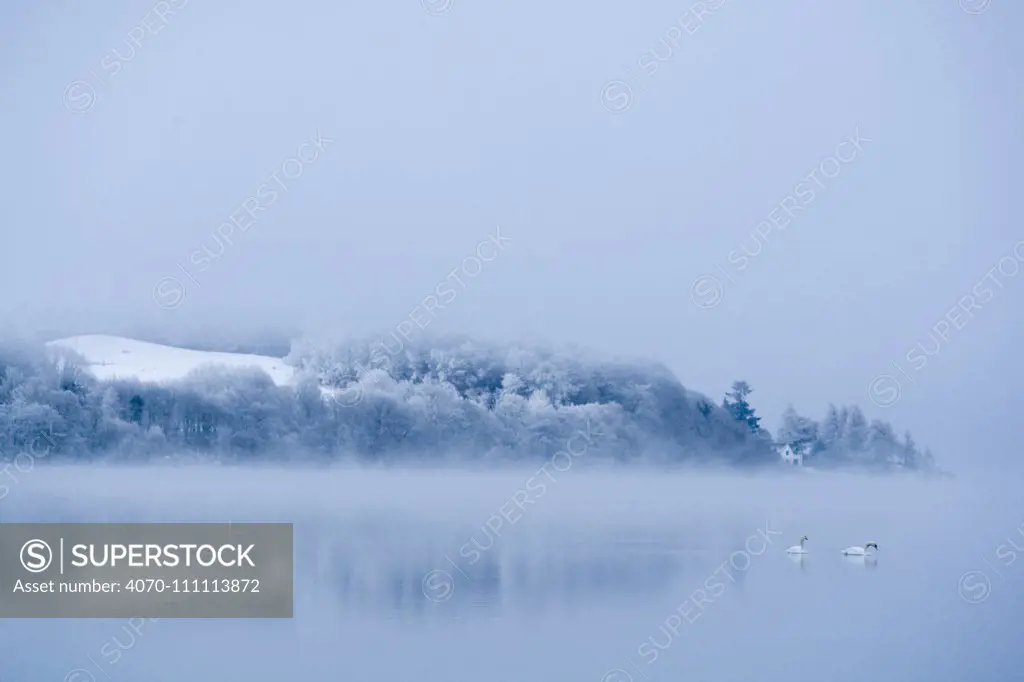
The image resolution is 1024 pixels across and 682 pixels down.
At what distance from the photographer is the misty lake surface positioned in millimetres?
5891

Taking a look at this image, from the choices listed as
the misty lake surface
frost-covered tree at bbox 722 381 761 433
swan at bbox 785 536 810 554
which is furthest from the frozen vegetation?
swan at bbox 785 536 810 554

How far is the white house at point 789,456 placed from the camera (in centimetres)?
1409

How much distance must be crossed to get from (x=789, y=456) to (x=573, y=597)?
770 centimetres

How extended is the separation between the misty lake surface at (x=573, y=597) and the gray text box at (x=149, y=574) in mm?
153

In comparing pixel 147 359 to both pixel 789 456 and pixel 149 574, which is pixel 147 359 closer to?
pixel 149 574

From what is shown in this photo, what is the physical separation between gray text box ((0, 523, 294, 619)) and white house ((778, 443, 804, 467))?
7.56 meters

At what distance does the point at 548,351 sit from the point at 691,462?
210cm

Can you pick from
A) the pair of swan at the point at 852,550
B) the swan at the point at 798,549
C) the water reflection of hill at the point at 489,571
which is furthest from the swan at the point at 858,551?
the water reflection of hill at the point at 489,571

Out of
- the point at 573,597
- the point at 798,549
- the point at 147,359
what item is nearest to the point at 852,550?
the point at 798,549

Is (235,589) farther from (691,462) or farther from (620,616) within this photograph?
(691,462)

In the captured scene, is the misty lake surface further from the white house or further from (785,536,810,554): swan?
the white house

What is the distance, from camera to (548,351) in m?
13.3

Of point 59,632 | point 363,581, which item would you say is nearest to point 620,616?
point 363,581

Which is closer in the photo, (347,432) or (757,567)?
(757,567)
